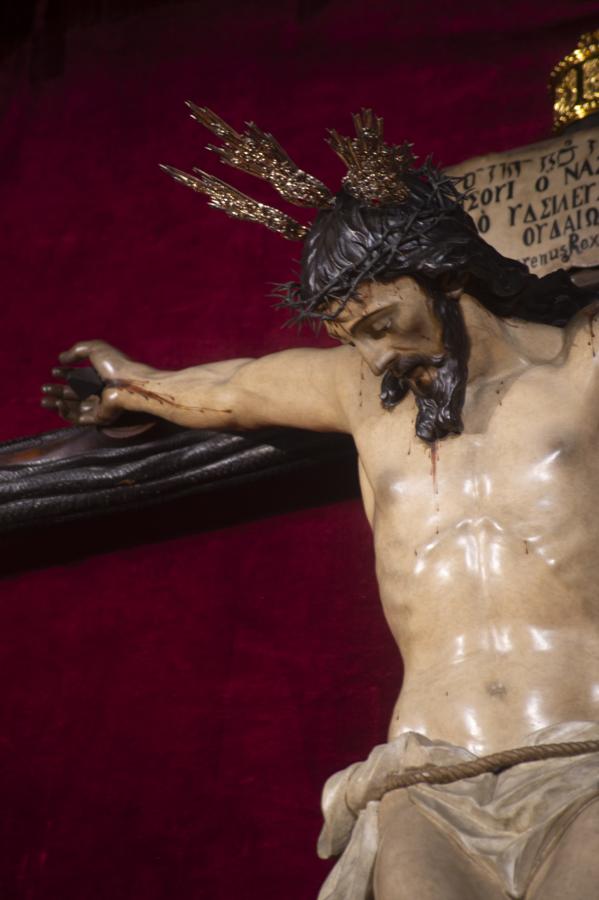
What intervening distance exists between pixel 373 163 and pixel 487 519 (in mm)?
574

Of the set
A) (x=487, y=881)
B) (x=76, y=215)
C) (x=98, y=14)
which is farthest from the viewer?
(x=98, y=14)

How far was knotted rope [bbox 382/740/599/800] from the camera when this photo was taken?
2.38 meters

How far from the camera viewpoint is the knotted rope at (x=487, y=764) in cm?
238

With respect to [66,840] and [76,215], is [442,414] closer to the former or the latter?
[66,840]

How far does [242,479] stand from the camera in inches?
133

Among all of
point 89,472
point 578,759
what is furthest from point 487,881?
point 89,472

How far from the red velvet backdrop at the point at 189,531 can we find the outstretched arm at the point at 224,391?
0.94 ft

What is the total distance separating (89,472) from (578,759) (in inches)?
54.4

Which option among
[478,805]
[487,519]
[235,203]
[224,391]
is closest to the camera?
[478,805]

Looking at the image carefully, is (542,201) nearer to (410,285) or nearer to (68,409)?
(410,285)

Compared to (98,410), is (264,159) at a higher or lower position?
higher

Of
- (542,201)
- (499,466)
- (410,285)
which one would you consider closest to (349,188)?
(410,285)

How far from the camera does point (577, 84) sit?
351 centimetres

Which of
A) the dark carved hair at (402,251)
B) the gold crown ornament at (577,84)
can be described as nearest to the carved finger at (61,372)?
the dark carved hair at (402,251)
